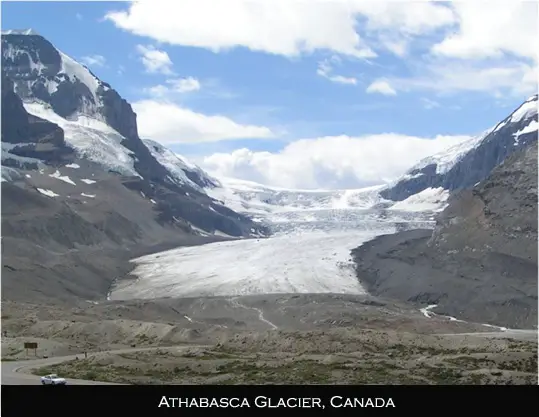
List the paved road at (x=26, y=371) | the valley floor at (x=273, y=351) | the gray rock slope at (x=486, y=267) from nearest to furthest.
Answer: the paved road at (x=26, y=371) < the valley floor at (x=273, y=351) < the gray rock slope at (x=486, y=267)

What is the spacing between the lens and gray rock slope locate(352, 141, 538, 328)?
5723 inches

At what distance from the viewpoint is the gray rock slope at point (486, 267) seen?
145375 mm

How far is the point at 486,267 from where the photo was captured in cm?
16888
